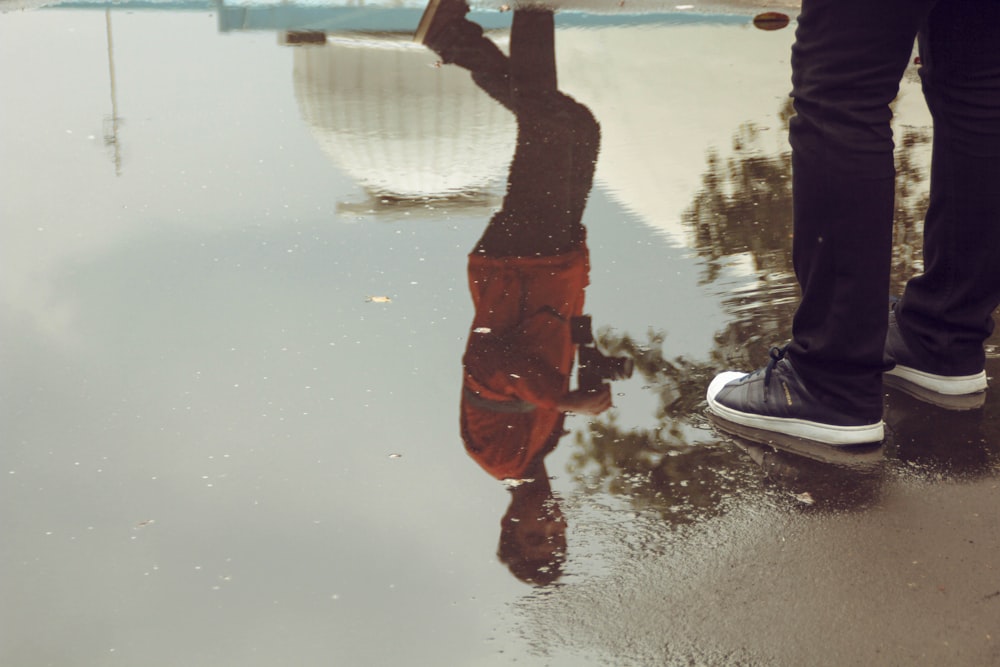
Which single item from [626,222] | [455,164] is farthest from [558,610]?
[455,164]

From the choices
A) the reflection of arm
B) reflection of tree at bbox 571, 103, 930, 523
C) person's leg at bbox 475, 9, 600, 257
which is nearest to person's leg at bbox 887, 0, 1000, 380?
reflection of tree at bbox 571, 103, 930, 523

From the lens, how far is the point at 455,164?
202 inches

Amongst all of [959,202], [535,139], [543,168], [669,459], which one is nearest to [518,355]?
[669,459]

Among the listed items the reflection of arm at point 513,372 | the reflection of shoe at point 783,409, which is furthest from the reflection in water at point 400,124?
the reflection of shoe at point 783,409

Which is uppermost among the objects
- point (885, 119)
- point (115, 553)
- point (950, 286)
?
point (885, 119)

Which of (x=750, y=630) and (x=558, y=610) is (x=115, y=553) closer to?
(x=558, y=610)

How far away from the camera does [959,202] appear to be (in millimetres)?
2904

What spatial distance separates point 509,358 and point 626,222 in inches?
48.7

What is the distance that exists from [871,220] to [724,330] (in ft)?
3.29

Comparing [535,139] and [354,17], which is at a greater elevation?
[354,17]

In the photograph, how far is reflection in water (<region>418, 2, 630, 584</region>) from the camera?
273 cm

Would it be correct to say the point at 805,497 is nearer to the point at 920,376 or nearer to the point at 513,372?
the point at 920,376

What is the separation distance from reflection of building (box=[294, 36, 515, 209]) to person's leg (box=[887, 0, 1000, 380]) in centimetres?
202

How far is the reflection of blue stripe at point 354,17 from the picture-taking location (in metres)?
7.44
